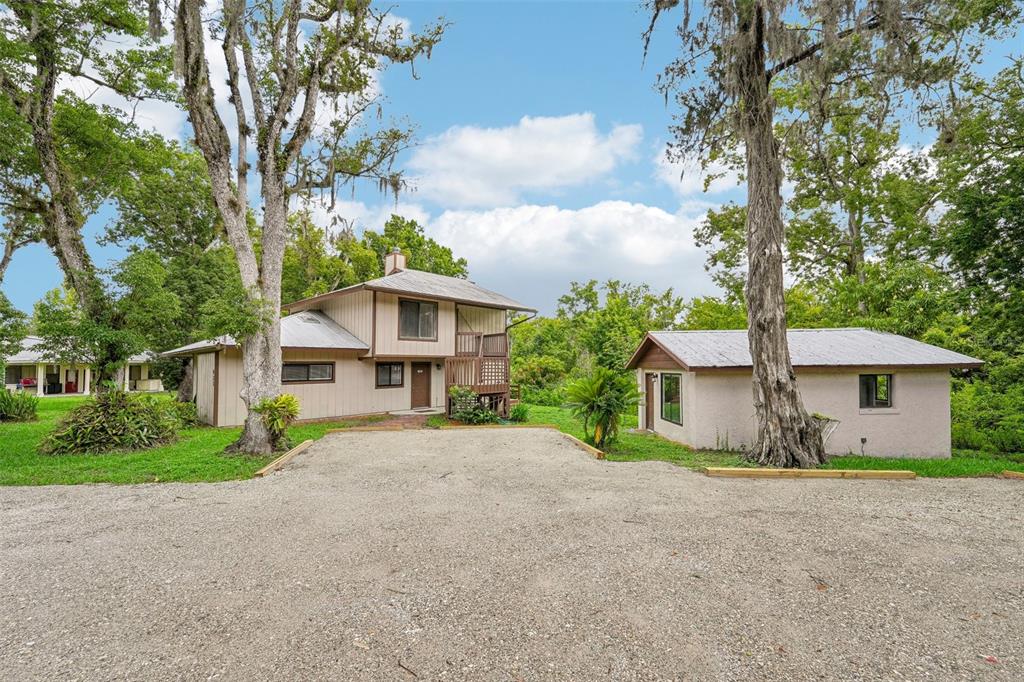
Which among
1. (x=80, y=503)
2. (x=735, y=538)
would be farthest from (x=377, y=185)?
(x=735, y=538)

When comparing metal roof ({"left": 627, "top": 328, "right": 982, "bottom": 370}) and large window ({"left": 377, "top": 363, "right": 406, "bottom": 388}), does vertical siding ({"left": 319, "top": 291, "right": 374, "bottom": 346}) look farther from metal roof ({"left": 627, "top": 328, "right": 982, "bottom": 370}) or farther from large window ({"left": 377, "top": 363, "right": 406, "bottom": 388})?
metal roof ({"left": 627, "top": 328, "right": 982, "bottom": 370})

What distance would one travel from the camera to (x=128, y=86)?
12.8m

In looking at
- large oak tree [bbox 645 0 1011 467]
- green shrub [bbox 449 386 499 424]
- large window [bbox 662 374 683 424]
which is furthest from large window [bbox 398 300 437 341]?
large oak tree [bbox 645 0 1011 467]

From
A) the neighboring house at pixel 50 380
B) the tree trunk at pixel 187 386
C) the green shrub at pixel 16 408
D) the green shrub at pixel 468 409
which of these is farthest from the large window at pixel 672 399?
the neighboring house at pixel 50 380

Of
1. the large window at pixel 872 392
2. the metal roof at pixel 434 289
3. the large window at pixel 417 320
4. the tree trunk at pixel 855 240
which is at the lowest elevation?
the large window at pixel 872 392

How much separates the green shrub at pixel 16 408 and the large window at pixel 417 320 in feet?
39.2

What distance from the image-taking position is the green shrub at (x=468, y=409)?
13477mm

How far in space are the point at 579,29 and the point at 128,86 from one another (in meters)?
13.2

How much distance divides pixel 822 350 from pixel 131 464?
14.3 metres

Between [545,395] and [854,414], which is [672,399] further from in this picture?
[545,395]

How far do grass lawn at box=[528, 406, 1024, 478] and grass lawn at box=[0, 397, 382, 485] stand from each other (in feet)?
22.7

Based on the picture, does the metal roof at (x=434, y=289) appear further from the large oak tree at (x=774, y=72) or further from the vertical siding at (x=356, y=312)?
the large oak tree at (x=774, y=72)

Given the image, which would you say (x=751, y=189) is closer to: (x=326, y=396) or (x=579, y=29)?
(x=579, y=29)

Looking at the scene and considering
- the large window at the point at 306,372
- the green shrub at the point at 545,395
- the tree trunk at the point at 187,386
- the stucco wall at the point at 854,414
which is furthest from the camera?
the green shrub at the point at 545,395
